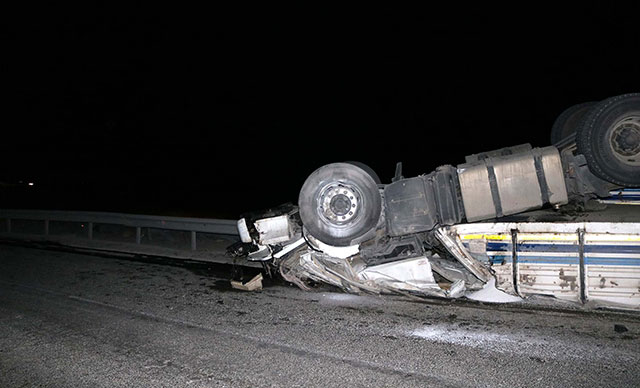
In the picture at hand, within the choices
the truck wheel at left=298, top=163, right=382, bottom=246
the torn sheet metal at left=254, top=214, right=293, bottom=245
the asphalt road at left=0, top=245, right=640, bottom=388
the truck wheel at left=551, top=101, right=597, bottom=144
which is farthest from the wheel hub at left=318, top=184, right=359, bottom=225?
the truck wheel at left=551, top=101, right=597, bottom=144

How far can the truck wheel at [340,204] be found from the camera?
522 centimetres

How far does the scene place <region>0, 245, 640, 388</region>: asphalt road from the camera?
338 centimetres

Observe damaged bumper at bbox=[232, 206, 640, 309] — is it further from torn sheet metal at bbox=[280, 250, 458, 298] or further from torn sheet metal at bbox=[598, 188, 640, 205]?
torn sheet metal at bbox=[598, 188, 640, 205]

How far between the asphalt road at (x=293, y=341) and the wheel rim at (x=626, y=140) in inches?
61.5

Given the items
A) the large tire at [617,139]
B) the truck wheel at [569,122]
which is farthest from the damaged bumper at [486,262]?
the truck wheel at [569,122]

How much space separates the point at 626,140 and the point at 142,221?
310 inches

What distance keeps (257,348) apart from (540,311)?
2.81 meters

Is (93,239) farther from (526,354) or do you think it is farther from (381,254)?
(526,354)

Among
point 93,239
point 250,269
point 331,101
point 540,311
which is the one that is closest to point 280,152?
point 331,101

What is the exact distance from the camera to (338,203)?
5.29m

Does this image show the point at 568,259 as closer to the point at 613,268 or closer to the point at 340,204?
the point at 613,268

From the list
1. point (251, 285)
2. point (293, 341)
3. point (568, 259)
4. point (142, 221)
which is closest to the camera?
point (293, 341)

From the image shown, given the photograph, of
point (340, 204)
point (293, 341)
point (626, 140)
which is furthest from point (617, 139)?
point (293, 341)

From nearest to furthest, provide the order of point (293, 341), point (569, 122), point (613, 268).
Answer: point (293, 341) → point (613, 268) → point (569, 122)
